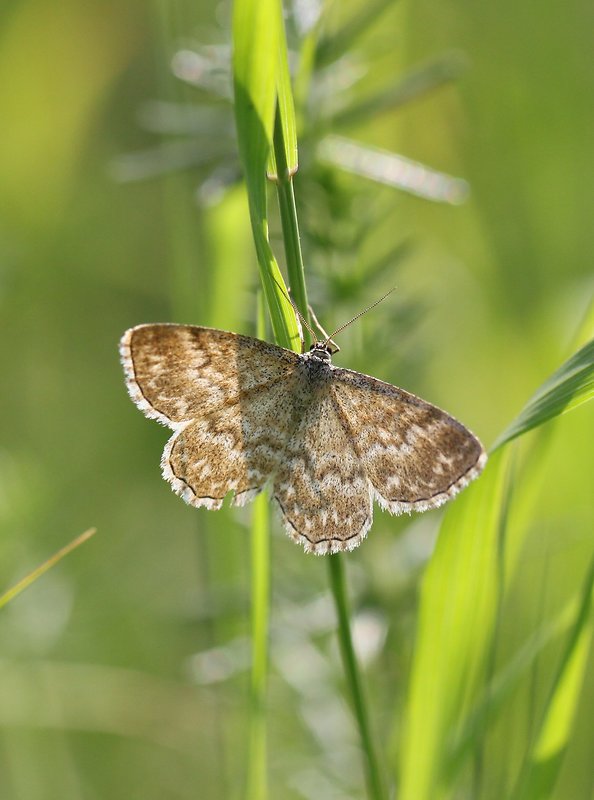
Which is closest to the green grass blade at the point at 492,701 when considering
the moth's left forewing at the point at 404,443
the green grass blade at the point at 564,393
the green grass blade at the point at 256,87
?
the moth's left forewing at the point at 404,443

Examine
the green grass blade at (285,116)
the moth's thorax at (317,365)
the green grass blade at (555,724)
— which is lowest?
the green grass blade at (555,724)

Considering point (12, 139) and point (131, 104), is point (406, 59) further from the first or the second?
point (12, 139)

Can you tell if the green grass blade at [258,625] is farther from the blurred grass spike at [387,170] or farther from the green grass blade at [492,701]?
the blurred grass spike at [387,170]

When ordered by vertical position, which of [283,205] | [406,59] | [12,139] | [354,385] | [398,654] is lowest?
[398,654]

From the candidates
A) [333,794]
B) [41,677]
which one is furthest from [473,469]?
[41,677]

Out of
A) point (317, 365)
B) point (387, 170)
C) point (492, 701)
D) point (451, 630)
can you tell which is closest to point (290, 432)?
point (317, 365)

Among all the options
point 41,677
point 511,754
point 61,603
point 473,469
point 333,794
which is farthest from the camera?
point 61,603
